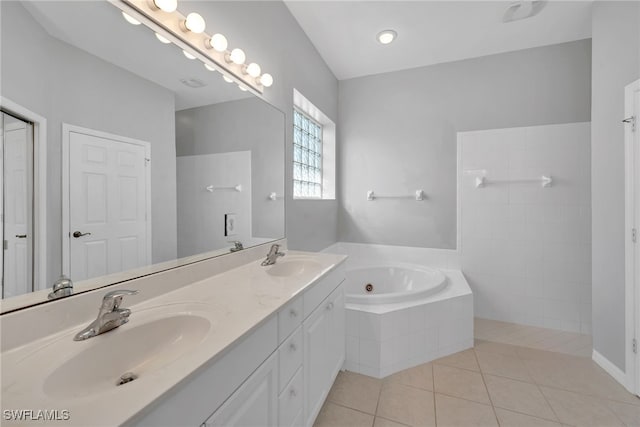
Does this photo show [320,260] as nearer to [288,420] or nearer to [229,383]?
[288,420]

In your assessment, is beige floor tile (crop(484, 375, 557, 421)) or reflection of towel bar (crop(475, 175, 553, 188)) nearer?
beige floor tile (crop(484, 375, 557, 421))

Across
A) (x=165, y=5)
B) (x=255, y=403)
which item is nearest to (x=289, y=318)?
(x=255, y=403)

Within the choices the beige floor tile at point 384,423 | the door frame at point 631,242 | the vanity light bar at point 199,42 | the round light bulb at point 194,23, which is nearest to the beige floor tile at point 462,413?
the beige floor tile at point 384,423

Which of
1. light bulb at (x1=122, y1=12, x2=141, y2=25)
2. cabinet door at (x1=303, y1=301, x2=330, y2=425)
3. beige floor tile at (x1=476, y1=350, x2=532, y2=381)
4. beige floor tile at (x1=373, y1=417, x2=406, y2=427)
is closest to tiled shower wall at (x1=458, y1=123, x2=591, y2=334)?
beige floor tile at (x1=476, y1=350, x2=532, y2=381)

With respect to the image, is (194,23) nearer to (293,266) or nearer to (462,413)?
(293,266)

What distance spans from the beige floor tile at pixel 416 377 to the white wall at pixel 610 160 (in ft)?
4.01

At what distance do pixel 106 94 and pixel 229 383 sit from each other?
0.97m

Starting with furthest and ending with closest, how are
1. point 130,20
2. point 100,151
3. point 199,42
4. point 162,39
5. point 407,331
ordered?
point 407,331 → point 199,42 → point 162,39 → point 130,20 → point 100,151

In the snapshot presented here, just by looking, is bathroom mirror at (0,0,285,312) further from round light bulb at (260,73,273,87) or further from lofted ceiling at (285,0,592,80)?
lofted ceiling at (285,0,592,80)

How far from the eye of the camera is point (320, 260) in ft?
5.62

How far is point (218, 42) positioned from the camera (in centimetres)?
132

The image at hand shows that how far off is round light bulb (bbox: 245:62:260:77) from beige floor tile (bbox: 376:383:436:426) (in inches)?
83.1

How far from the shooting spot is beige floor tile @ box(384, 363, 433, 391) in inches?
69.4

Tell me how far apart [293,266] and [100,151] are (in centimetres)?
115
